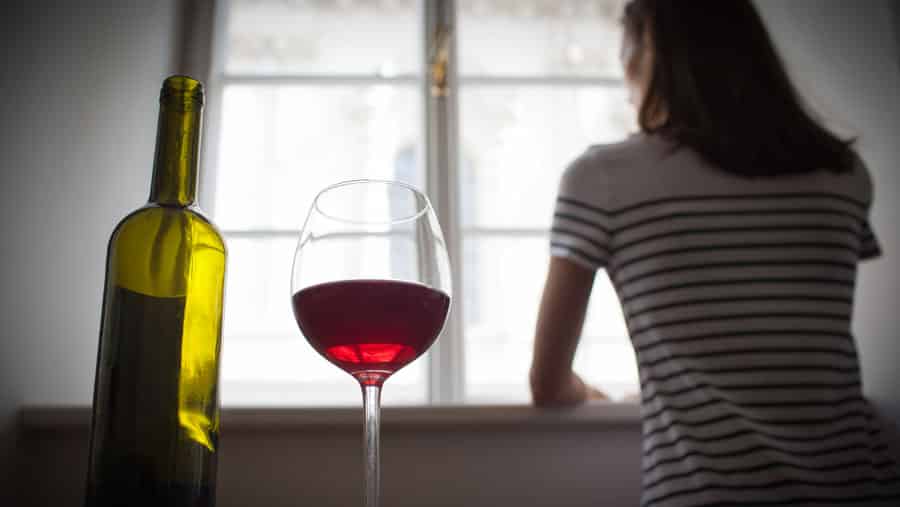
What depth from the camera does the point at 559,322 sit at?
110cm

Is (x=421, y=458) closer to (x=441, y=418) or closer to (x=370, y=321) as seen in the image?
(x=441, y=418)

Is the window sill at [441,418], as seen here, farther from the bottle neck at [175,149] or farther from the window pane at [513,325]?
the bottle neck at [175,149]

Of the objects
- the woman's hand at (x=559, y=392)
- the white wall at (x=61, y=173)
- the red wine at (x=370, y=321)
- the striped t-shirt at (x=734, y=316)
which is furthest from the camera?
the woman's hand at (x=559, y=392)

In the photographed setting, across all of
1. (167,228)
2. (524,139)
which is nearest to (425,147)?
(524,139)

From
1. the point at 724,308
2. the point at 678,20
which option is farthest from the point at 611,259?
the point at 678,20

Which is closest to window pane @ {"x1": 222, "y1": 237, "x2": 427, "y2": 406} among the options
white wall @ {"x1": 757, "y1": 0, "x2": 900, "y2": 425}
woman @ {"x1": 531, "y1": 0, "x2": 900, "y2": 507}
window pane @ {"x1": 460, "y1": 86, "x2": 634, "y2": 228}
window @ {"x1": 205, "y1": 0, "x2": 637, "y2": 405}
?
window @ {"x1": 205, "y1": 0, "x2": 637, "y2": 405}

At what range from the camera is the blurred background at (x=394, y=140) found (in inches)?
49.4

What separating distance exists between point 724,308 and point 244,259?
3.48 feet

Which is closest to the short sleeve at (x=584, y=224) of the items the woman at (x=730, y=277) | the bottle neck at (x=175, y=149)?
the woman at (x=730, y=277)

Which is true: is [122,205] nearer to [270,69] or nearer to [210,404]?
[270,69]

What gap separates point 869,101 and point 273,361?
1.37 m

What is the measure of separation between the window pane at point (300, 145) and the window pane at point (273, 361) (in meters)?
0.15

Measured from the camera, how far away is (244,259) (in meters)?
1.64

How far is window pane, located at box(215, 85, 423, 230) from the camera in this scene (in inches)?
66.4
